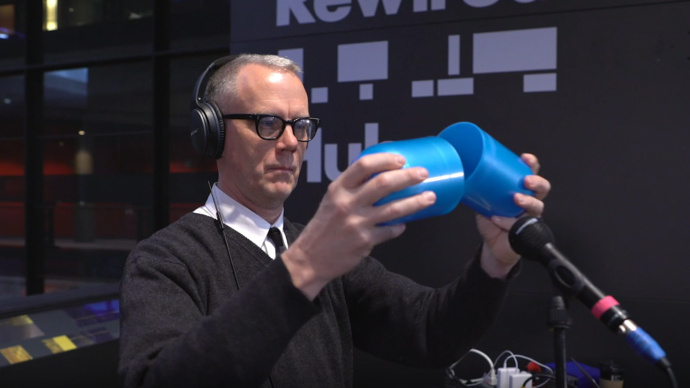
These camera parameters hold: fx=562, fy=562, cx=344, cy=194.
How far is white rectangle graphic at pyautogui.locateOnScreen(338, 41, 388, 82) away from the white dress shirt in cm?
186

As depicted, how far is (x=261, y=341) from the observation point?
72 centimetres

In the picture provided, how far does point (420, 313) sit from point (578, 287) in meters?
0.50

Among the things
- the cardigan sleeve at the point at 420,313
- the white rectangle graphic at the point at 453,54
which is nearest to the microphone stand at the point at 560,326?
the cardigan sleeve at the point at 420,313

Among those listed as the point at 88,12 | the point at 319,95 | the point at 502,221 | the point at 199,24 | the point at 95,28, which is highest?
the point at 88,12

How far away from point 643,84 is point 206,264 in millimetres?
2150

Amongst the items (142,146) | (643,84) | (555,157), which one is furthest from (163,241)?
(142,146)

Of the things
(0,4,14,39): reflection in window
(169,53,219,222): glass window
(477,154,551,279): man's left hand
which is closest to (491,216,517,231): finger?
(477,154,551,279): man's left hand

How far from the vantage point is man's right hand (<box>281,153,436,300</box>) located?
2.15ft

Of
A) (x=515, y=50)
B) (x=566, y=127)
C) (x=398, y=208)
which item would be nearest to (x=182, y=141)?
(x=515, y=50)

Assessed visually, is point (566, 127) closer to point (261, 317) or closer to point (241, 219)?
point (241, 219)

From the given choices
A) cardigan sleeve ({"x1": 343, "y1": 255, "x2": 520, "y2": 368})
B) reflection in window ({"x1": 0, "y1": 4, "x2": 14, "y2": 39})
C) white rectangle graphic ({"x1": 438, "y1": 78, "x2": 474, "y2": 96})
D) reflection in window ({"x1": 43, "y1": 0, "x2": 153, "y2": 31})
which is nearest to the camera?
cardigan sleeve ({"x1": 343, "y1": 255, "x2": 520, "y2": 368})

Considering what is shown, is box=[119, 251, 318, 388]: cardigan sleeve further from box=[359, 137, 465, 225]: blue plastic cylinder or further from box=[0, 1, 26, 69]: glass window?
box=[0, 1, 26, 69]: glass window

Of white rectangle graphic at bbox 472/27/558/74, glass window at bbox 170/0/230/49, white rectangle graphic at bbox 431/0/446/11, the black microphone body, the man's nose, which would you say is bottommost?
the black microphone body

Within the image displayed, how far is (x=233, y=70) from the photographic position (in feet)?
3.83
